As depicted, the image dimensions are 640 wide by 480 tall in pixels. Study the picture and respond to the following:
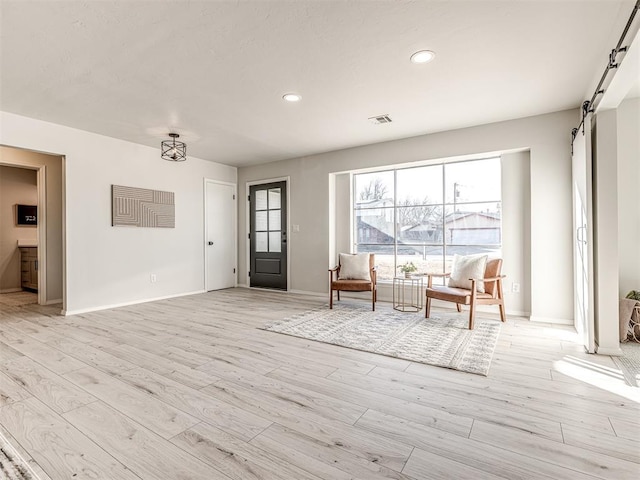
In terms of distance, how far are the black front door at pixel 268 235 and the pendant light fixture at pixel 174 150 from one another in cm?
188

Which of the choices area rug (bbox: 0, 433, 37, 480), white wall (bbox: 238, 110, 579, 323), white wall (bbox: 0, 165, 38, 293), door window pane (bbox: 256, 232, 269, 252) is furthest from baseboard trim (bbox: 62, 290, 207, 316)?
white wall (bbox: 238, 110, 579, 323)

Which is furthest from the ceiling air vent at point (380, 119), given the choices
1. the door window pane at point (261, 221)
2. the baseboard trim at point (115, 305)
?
the baseboard trim at point (115, 305)

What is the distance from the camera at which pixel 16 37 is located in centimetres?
234

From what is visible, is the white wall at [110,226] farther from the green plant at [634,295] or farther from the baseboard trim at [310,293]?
the green plant at [634,295]

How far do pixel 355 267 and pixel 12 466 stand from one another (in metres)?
3.93

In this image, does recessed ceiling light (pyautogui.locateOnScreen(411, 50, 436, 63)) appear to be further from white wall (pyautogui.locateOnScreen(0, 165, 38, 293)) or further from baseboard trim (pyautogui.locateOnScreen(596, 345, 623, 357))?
white wall (pyautogui.locateOnScreen(0, 165, 38, 293))

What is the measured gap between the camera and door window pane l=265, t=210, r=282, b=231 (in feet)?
20.4

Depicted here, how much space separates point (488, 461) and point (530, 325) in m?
2.78

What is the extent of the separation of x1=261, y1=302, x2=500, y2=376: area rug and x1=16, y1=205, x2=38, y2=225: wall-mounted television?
614 centimetres

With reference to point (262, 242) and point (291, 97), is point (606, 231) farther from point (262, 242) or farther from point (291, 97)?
point (262, 242)

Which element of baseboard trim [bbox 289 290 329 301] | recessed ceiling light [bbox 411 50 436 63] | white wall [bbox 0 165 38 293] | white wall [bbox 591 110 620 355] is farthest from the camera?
white wall [bbox 0 165 38 293]

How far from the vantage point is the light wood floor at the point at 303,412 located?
1438 mm

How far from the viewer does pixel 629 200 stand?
3.44m

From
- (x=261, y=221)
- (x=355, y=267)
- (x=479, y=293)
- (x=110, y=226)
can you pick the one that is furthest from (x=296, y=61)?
(x=261, y=221)
